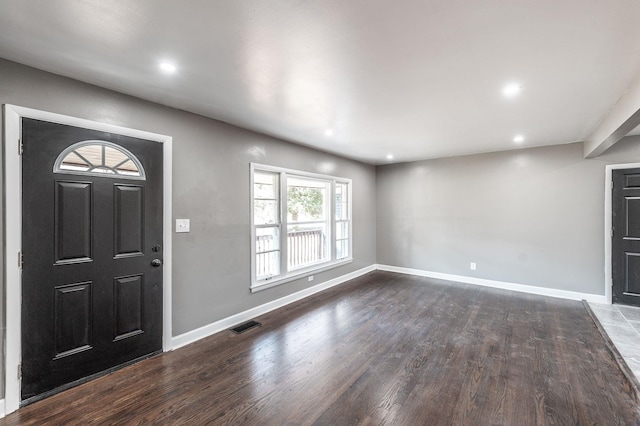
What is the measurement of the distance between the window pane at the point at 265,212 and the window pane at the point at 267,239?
0.39 ft

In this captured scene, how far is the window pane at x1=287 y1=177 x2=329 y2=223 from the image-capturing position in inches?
184

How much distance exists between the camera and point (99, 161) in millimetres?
2490

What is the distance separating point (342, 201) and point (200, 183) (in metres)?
3.24

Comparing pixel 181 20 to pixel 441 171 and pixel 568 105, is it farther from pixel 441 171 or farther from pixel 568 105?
pixel 441 171

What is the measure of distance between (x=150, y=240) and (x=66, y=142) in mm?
1058

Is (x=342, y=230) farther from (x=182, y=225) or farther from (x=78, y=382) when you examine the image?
(x=78, y=382)

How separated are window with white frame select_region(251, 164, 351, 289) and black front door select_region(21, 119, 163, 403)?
1.34 m

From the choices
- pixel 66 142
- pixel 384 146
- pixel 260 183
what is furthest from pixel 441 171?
→ pixel 66 142

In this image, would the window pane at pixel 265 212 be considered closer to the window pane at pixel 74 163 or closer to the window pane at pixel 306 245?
the window pane at pixel 306 245

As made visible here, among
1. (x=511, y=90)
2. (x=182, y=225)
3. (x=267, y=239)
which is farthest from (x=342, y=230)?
(x=511, y=90)

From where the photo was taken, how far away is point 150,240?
2820 mm

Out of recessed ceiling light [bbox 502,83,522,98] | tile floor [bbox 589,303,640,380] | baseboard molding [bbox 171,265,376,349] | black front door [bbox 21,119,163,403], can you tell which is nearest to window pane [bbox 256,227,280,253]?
baseboard molding [bbox 171,265,376,349]

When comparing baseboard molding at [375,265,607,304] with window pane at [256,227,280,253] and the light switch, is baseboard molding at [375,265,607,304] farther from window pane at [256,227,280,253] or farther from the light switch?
the light switch

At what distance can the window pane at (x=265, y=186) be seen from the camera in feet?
13.2
